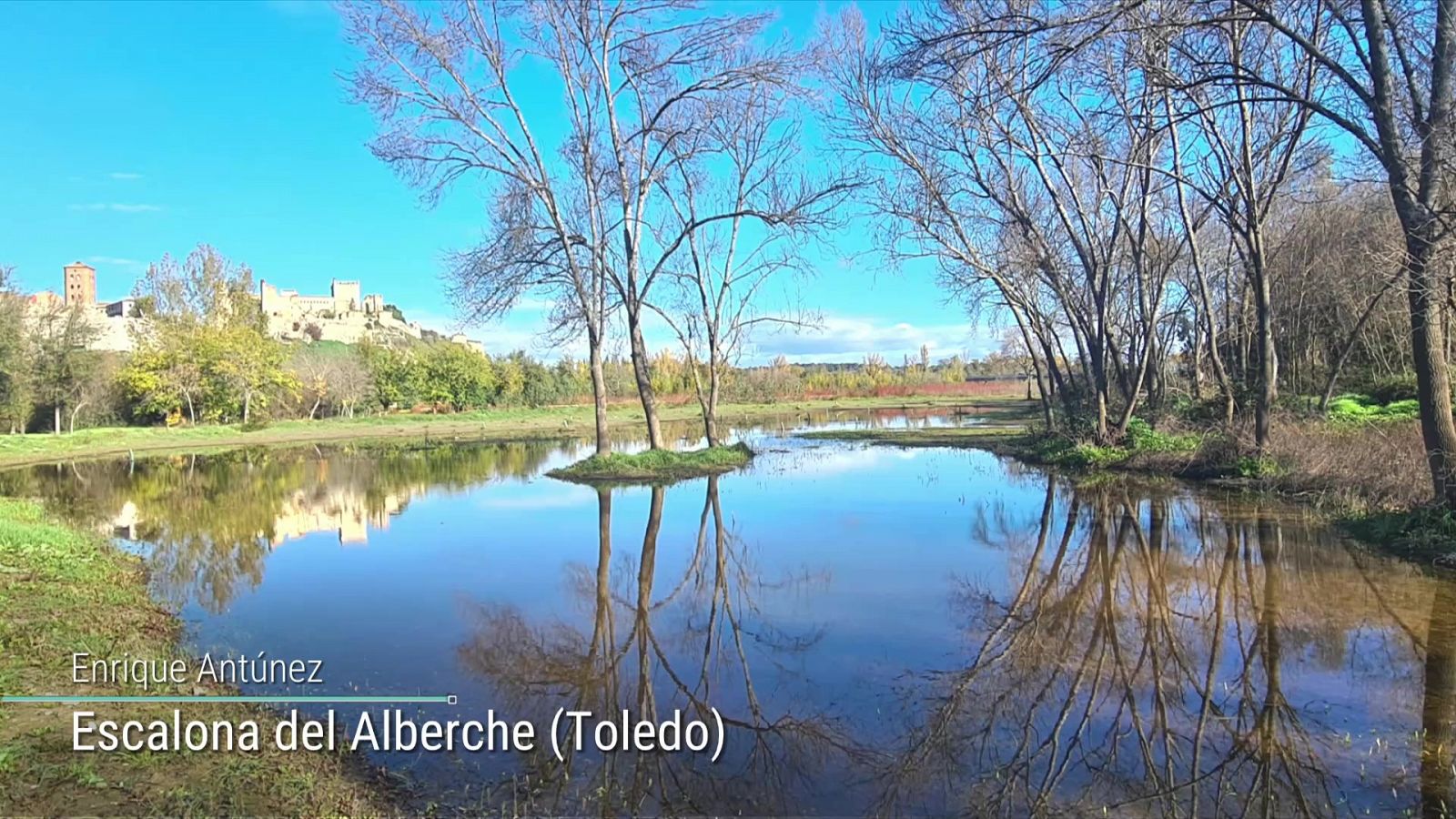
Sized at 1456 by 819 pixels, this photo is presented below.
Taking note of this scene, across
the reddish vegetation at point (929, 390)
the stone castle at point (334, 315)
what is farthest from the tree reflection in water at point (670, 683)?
the stone castle at point (334, 315)

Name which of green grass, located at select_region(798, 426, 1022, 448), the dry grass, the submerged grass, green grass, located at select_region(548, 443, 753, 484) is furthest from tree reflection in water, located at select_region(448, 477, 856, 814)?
green grass, located at select_region(798, 426, 1022, 448)

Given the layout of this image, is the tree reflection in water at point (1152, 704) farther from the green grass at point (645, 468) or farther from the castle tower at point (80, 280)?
the castle tower at point (80, 280)

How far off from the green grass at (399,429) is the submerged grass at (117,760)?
3086 centimetres

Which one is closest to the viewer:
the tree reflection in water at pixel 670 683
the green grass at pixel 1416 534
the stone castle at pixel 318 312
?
the tree reflection in water at pixel 670 683

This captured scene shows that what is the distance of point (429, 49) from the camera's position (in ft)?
57.2

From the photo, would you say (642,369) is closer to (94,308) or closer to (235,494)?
(235,494)

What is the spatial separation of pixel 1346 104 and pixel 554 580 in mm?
13187

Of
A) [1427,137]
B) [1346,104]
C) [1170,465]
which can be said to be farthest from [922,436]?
[1427,137]

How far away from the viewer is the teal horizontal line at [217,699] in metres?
4.70

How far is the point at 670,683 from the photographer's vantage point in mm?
5691

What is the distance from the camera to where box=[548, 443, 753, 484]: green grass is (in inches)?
748

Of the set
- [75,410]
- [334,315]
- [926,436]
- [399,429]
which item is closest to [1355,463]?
[926,436]

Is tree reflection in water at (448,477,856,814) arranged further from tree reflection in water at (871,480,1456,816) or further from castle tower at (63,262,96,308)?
castle tower at (63,262,96,308)

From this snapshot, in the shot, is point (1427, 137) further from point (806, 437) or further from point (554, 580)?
point (806, 437)
